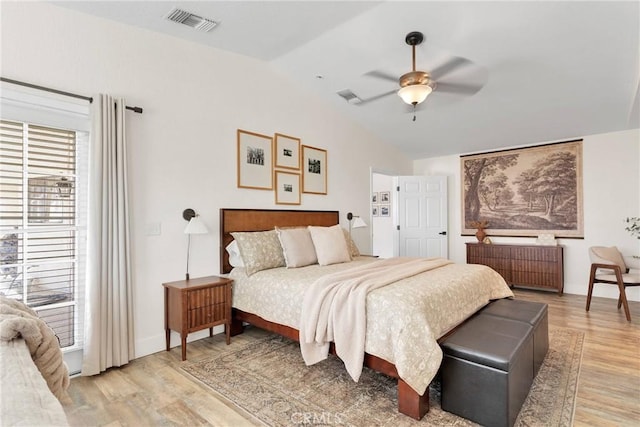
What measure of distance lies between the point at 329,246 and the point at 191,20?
8.60 ft

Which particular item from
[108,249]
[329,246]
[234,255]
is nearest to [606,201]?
[329,246]

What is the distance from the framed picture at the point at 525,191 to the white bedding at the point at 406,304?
2872mm

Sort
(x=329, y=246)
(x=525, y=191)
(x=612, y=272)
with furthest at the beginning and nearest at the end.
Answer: (x=525, y=191) < (x=612, y=272) < (x=329, y=246)

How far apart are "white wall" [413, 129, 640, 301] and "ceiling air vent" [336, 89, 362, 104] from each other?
11.9 ft

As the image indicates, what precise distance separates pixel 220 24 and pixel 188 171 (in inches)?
57.5

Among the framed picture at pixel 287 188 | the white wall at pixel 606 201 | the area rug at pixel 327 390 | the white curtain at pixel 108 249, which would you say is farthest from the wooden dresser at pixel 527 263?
the white curtain at pixel 108 249

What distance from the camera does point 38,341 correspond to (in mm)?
1050

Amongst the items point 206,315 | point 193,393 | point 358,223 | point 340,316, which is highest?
point 358,223

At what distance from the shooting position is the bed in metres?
2.01

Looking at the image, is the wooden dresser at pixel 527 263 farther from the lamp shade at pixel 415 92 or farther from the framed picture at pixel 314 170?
the lamp shade at pixel 415 92

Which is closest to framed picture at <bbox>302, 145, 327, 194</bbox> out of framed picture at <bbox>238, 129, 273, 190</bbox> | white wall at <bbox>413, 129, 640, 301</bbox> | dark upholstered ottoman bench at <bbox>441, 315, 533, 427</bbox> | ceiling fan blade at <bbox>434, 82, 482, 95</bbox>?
framed picture at <bbox>238, 129, 273, 190</bbox>

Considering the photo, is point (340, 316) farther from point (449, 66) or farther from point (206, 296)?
point (449, 66)

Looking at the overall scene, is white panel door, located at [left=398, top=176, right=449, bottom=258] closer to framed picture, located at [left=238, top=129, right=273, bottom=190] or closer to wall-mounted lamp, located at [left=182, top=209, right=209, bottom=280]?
framed picture, located at [left=238, top=129, right=273, bottom=190]

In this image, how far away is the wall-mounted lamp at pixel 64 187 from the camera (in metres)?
2.66
